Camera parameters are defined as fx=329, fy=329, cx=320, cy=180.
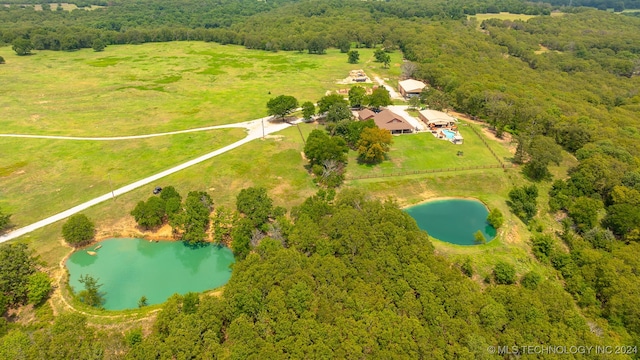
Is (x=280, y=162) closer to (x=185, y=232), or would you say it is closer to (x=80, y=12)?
(x=185, y=232)

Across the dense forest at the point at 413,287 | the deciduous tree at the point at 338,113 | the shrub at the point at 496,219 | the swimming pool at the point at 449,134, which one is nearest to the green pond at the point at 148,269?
the dense forest at the point at 413,287

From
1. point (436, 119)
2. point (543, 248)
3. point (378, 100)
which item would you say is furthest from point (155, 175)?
point (543, 248)

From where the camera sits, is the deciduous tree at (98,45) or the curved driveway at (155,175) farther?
the deciduous tree at (98,45)

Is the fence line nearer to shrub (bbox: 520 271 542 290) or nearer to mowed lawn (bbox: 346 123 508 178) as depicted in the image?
mowed lawn (bbox: 346 123 508 178)

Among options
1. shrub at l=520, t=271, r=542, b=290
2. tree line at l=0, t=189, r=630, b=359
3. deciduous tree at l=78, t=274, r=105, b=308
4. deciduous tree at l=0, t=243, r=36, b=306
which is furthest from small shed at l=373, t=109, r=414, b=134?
deciduous tree at l=0, t=243, r=36, b=306

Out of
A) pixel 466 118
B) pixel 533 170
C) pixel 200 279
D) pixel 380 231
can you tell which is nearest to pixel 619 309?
pixel 380 231

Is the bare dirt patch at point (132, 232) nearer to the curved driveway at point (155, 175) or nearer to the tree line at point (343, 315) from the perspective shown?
the curved driveway at point (155, 175)
